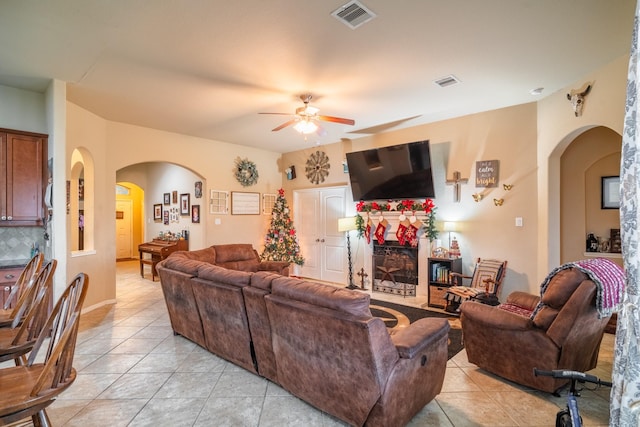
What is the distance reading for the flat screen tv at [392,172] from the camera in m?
5.17

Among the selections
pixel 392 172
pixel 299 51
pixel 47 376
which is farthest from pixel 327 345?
pixel 392 172

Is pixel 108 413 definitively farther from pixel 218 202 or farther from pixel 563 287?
pixel 218 202

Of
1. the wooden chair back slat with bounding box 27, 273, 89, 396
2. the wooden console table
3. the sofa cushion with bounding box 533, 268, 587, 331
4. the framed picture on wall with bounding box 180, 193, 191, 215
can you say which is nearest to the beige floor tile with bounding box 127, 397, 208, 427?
the wooden chair back slat with bounding box 27, 273, 89, 396

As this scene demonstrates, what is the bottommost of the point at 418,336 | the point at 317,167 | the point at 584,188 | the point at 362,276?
the point at 362,276

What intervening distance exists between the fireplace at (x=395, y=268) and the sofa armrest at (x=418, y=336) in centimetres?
331

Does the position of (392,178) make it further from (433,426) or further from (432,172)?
(433,426)

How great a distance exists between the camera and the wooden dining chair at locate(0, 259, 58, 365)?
76.4 inches

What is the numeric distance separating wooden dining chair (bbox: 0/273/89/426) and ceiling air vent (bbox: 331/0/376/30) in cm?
246

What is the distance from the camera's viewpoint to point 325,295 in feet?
6.46

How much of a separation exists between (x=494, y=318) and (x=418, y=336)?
0.97 metres

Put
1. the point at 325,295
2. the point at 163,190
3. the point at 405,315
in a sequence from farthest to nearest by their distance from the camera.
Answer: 1. the point at 163,190
2. the point at 405,315
3. the point at 325,295

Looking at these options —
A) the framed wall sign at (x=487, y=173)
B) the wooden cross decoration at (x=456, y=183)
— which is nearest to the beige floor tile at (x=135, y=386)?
the wooden cross decoration at (x=456, y=183)

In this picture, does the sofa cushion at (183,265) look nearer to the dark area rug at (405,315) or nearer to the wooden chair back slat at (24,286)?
the wooden chair back slat at (24,286)

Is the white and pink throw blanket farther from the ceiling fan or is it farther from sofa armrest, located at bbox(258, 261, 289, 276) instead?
sofa armrest, located at bbox(258, 261, 289, 276)
